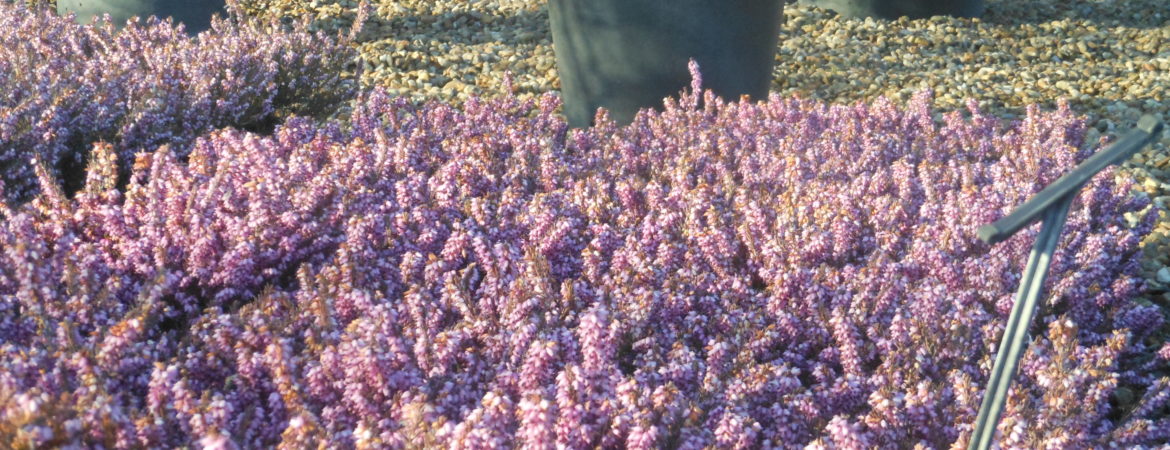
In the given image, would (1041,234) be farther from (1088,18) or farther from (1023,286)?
(1088,18)

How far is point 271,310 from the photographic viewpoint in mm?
2449

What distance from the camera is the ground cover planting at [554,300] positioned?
208cm

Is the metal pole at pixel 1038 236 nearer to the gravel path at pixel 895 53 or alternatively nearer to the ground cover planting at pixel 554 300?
the ground cover planting at pixel 554 300

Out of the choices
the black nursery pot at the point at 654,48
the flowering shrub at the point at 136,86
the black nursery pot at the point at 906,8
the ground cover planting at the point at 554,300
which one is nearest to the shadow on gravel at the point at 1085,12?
the black nursery pot at the point at 906,8

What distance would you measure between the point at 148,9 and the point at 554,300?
4.62 meters

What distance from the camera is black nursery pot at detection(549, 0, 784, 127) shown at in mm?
4715

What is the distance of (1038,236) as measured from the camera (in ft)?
5.17

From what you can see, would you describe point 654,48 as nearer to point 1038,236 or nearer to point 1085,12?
point 1038,236

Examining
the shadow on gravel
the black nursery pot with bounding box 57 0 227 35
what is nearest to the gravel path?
the shadow on gravel

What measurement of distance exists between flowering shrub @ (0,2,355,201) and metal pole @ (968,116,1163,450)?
9.07 feet

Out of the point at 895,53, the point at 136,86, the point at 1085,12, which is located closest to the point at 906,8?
the point at 895,53

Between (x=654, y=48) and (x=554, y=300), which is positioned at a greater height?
(x=654, y=48)

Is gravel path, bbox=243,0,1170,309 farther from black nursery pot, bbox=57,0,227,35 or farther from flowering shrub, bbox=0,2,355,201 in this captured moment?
flowering shrub, bbox=0,2,355,201

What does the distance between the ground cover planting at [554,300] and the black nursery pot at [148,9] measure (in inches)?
109
